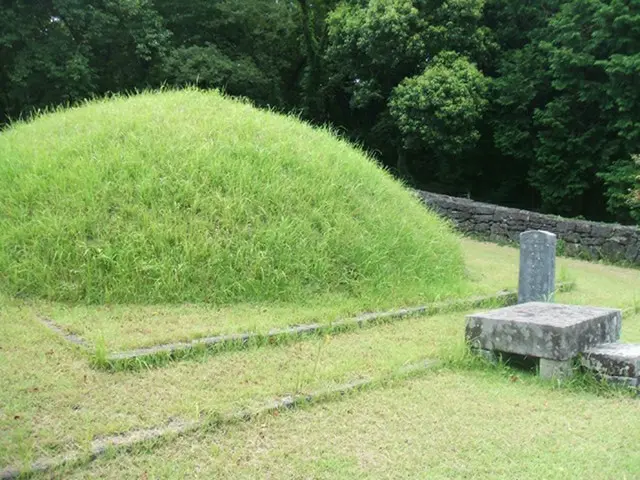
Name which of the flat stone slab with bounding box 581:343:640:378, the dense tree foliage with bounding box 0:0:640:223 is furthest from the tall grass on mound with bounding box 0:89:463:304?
the dense tree foliage with bounding box 0:0:640:223

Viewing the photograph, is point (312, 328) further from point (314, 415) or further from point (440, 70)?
point (440, 70)

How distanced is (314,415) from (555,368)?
1969mm

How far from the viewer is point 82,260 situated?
6.27 m

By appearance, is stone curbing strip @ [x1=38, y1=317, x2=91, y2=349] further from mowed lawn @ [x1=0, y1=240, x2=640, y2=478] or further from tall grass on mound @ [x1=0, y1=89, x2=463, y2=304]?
tall grass on mound @ [x1=0, y1=89, x2=463, y2=304]

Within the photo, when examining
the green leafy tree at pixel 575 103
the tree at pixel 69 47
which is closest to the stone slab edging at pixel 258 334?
the green leafy tree at pixel 575 103

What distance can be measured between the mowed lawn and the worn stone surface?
10cm

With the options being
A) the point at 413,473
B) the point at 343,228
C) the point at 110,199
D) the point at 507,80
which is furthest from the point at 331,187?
the point at 507,80

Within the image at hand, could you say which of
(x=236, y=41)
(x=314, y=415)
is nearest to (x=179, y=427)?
(x=314, y=415)

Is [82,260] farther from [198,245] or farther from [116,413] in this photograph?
Result: [116,413]

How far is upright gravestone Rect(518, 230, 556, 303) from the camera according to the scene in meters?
7.15

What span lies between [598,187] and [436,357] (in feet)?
43.5

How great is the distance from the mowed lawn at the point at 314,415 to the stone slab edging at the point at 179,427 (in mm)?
55

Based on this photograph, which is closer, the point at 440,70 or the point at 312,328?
the point at 312,328

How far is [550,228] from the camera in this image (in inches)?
488
